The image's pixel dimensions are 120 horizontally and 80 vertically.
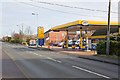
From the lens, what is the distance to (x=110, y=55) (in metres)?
30.0

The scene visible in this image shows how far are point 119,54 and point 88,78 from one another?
54.8ft

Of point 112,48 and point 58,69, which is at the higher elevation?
point 112,48

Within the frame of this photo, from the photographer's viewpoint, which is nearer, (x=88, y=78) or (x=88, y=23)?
(x=88, y=78)

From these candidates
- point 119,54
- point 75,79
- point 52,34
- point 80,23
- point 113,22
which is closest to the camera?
point 75,79

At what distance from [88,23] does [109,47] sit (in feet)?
48.8

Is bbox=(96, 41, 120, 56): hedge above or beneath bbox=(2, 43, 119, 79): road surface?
above

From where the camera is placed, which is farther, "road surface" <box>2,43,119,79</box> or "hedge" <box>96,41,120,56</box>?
"hedge" <box>96,41,120,56</box>

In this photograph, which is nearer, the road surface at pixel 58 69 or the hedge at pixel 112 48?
the road surface at pixel 58 69

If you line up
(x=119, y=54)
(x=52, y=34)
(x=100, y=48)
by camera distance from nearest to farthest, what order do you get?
1. (x=119, y=54)
2. (x=100, y=48)
3. (x=52, y=34)

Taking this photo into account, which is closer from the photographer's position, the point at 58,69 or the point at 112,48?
the point at 58,69

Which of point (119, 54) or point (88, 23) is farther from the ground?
point (88, 23)

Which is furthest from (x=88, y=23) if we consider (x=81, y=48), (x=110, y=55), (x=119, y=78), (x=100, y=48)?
(x=119, y=78)

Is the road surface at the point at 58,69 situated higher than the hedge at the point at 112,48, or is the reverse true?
the hedge at the point at 112,48

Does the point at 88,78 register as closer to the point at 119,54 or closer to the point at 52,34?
the point at 119,54
